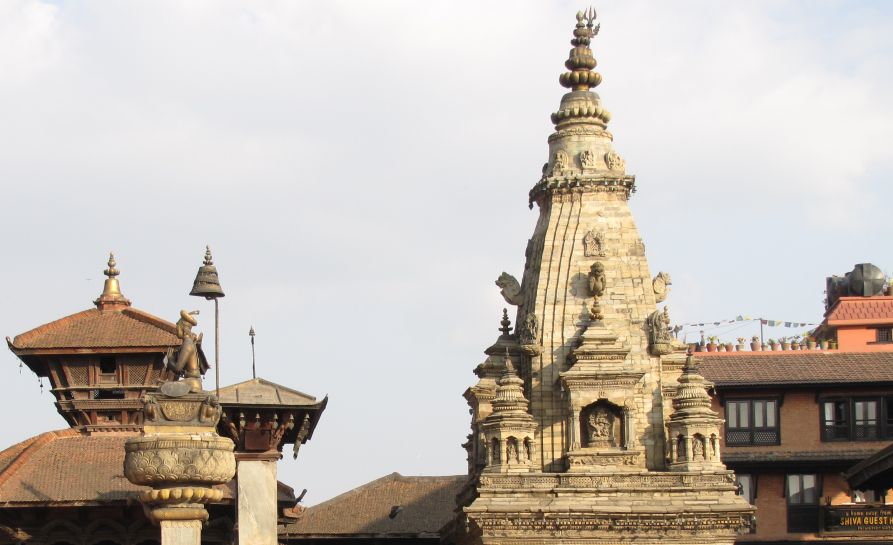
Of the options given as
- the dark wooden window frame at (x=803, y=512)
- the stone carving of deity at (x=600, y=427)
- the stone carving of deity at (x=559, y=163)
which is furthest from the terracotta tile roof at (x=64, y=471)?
the dark wooden window frame at (x=803, y=512)

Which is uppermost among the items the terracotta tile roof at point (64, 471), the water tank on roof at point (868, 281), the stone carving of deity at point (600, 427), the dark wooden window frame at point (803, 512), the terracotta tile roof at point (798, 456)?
the water tank on roof at point (868, 281)

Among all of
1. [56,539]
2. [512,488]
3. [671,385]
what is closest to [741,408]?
[671,385]

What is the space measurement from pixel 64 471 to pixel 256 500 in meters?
4.94

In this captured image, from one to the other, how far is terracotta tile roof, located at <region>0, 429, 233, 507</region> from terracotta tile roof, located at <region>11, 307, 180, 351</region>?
2411 mm

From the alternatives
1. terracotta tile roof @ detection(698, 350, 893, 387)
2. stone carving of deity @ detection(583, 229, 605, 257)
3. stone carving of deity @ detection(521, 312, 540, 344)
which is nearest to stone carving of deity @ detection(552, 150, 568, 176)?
stone carving of deity @ detection(583, 229, 605, 257)

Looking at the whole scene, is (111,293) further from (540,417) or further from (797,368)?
(797,368)

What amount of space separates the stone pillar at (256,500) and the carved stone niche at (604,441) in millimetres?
12358

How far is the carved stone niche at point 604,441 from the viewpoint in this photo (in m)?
47.3

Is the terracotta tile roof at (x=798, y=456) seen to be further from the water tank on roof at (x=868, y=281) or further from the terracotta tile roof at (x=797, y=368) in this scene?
the water tank on roof at (x=868, y=281)

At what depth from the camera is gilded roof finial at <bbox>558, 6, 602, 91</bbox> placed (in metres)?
52.7

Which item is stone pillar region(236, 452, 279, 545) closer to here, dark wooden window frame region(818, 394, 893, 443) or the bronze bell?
the bronze bell

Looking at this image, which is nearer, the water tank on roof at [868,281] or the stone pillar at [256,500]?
the stone pillar at [256,500]

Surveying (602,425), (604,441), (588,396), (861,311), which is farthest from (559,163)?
(861,311)

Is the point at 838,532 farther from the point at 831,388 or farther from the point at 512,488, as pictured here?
the point at 512,488
